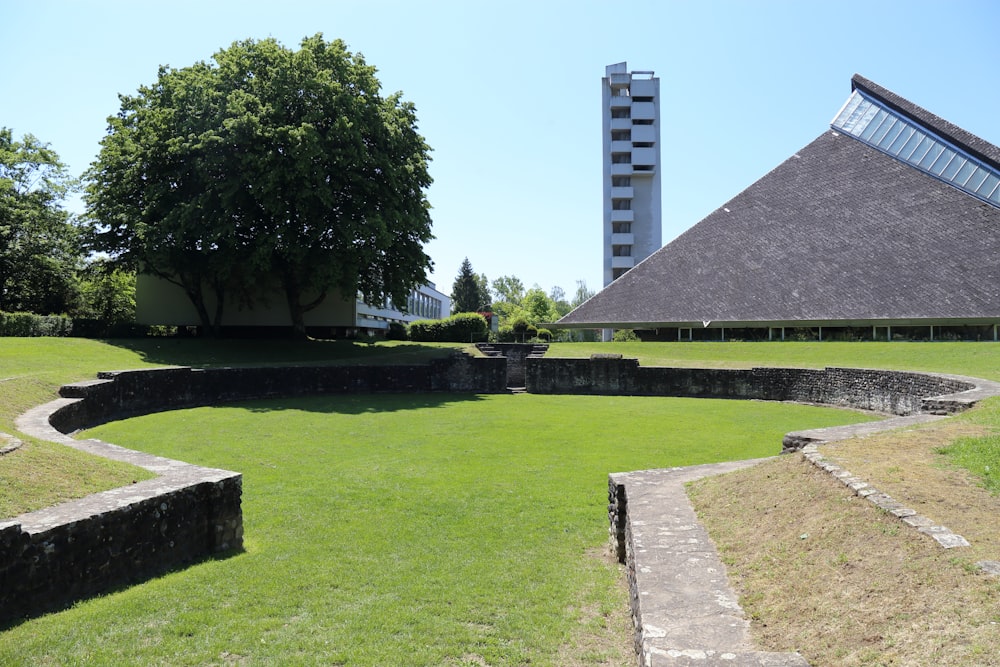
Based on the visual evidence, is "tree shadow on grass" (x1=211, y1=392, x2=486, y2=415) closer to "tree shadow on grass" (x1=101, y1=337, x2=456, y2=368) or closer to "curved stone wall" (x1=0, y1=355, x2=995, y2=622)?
"curved stone wall" (x1=0, y1=355, x2=995, y2=622)

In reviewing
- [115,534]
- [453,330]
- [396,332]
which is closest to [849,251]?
[453,330]

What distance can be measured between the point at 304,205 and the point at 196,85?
640 cm

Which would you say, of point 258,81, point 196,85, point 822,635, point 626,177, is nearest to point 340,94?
point 258,81

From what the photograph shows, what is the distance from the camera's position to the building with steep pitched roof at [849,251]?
2830 cm

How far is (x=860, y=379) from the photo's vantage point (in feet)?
61.1

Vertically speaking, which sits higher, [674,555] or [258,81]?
[258,81]

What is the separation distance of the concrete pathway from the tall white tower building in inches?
2015

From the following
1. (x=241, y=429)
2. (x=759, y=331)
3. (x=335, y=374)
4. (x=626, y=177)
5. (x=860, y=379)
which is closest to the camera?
(x=241, y=429)

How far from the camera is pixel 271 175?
22500mm

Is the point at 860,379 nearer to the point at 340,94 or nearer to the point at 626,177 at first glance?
the point at 340,94

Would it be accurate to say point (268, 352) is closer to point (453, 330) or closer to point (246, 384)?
point (246, 384)

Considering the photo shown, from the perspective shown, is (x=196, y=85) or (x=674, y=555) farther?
(x=196, y=85)

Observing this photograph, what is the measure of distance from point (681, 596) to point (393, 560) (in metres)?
2.97

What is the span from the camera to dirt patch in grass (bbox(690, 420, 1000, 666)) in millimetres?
2834
